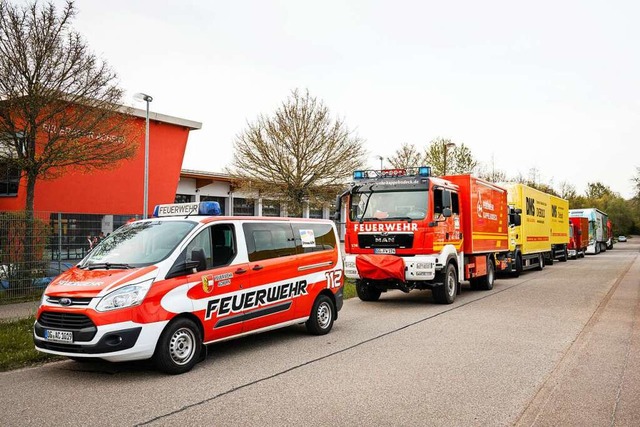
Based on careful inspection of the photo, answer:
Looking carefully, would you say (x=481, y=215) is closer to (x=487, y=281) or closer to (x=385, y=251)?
(x=487, y=281)

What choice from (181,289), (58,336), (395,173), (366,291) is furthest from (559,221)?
(58,336)

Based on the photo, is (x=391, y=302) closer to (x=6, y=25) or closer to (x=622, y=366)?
(x=622, y=366)

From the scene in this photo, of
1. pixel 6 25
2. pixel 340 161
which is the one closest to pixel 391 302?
pixel 6 25

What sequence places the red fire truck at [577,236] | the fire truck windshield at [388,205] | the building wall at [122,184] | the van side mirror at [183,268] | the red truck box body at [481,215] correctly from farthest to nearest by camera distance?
the red fire truck at [577,236]
the building wall at [122,184]
the red truck box body at [481,215]
the fire truck windshield at [388,205]
the van side mirror at [183,268]

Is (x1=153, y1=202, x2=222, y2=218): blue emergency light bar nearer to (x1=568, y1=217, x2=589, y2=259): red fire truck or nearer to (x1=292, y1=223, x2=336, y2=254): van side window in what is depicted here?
(x1=292, y1=223, x2=336, y2=254): van side window

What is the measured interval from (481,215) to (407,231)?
13.5 feet

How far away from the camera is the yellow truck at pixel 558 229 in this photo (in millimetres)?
28328

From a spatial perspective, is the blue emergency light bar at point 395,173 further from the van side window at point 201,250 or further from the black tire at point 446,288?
the van side window at point 201,250

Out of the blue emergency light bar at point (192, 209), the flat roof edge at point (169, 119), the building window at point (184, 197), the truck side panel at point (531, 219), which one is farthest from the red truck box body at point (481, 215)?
the building window at point (184, 197)

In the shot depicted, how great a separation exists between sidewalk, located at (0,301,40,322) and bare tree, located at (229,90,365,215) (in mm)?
17884

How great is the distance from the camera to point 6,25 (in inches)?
568

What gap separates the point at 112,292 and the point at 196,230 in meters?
1.45

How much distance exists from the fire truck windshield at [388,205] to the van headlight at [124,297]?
7.49 m

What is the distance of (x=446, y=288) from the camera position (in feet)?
43.5
